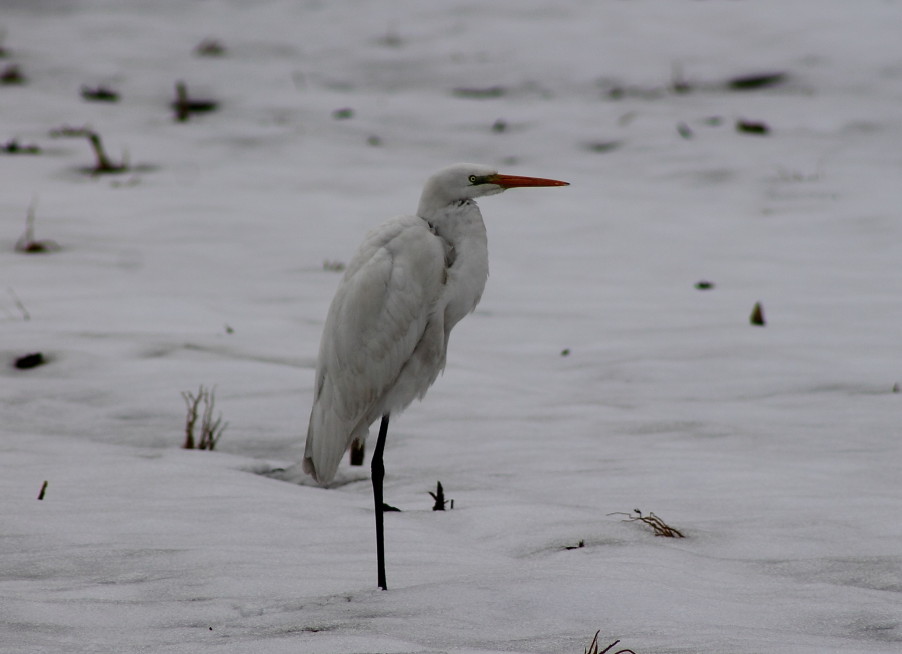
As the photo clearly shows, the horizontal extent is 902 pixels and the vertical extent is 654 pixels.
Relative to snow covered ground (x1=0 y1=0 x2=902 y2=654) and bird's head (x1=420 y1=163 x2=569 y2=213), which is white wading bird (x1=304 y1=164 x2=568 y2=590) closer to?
bird's head (x1=420 y1=163 x2=569 y2=213)

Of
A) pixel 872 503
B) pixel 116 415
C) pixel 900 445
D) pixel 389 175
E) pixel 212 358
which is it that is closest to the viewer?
pixel 872 503

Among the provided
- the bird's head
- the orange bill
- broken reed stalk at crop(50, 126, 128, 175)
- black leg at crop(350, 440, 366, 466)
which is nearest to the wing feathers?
the bird's head

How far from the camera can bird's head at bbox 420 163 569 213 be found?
3.76m

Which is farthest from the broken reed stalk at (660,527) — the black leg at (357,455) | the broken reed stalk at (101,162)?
the broken reed stalk at (101,162)

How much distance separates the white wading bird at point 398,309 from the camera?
3688 mm

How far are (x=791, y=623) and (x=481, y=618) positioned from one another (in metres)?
0.82

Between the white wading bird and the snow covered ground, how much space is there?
0.36m

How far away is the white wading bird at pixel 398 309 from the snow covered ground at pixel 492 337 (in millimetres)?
359

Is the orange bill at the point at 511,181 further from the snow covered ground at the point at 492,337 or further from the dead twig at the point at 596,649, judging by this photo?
the dead twig at the point at 596,649

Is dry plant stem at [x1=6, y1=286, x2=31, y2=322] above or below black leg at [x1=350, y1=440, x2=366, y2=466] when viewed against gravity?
above

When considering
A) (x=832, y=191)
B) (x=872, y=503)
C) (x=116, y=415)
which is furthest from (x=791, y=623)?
(x=832, y=191)

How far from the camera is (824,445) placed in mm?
4477

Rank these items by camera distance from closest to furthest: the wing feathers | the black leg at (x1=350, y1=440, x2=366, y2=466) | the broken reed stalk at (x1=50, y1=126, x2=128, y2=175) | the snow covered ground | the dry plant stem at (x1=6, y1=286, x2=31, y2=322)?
the snow covered ground
the wing feathers
the black leg at (x1=350, y1=440, x2=366, y2=466)
the dry plant stem at (x1=6, y1=286, x2=31, y2=322)
the broken reed stalk at (x1=50, y1=126, x2=128, y2=175)

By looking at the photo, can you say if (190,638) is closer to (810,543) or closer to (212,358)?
(810,543)
